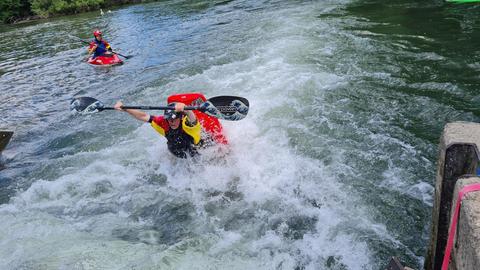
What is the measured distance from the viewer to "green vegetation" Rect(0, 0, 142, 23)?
35.6 meters

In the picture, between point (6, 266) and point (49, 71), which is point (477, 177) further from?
point (49, 71)

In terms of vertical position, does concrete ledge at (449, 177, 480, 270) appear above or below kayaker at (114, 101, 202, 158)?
above

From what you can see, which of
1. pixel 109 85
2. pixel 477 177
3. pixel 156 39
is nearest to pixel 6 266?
pixel 477 177

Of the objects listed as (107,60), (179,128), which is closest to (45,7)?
(107,60)

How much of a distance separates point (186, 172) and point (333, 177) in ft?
7.00

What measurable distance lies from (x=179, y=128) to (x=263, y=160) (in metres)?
1.37

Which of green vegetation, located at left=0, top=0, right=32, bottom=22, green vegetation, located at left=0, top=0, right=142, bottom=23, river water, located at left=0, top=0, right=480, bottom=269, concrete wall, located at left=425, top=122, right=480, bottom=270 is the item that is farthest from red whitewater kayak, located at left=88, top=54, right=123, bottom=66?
green vegetation, located at left=0, top=0, right=32, bottom=22

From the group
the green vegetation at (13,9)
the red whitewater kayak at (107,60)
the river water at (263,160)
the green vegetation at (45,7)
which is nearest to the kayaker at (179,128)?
the river water at (263,160)

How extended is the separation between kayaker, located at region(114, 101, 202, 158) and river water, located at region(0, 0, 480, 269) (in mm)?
277

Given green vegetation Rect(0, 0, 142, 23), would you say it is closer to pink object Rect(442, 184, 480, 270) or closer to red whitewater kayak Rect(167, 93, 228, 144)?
red whitewater kayak Rect(167, 93, 228, 144)

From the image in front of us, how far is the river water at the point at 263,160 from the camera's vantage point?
4301mm

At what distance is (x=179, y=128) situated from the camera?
5391 millimetres

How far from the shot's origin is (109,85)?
11.2m

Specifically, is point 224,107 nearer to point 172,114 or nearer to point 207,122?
point 207,122
